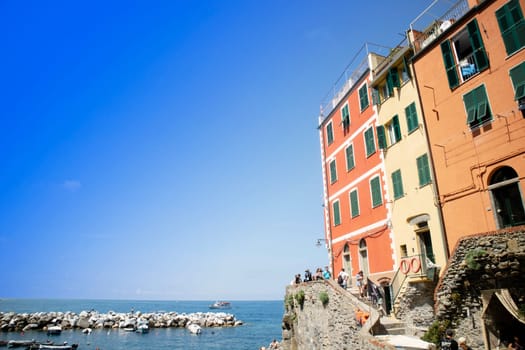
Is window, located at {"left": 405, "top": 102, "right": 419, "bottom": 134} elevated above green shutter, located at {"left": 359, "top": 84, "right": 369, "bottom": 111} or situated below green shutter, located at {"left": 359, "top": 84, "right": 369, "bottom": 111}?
below

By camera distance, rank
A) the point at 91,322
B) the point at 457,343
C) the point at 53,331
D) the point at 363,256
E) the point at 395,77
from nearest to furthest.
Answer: the point at 457,343, the point at 395,77, the point at 363,256, the point at 53,331, the point at 91,322

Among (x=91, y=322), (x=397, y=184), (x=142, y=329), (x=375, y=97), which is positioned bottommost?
(x=142, y=329)

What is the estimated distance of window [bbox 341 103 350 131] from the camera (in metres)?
23.3

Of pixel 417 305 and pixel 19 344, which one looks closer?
pixel 417 305

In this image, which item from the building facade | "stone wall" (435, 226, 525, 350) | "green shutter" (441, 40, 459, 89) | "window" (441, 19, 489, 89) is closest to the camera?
"stone wall" (435, 226, 525, 350)

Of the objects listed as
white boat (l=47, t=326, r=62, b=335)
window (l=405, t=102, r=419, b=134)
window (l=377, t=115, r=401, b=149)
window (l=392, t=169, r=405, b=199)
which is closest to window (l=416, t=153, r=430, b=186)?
window (l=392, t=169, r=405, b=199)

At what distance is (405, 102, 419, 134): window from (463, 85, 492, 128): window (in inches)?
115

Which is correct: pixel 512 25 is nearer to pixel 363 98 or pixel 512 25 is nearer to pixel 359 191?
pixel 363 98

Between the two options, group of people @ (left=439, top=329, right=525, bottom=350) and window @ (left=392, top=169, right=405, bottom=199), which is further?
window @ (left=392, top=169, right=405, bottom=199)

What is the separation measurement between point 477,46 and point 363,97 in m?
8.01

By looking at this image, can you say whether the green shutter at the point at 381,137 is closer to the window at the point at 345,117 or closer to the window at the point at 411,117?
the window at the point at 411,117

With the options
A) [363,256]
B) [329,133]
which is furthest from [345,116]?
[363,256]

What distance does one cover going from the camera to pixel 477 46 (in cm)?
1402

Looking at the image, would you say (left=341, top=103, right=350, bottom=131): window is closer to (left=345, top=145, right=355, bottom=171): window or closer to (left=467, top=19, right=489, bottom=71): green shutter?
(left=345, top=145, right=355, bottom=171): window
